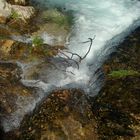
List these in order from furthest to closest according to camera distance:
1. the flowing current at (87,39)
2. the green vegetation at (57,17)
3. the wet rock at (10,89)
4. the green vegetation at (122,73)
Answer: the green vegetation at (57,17) < the flowing current at (87,39) < the green vegetation at (122,73) < the wet rock at (10,89)

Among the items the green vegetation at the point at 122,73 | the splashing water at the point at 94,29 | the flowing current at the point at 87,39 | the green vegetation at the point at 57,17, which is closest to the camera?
the green vegetation at the point at 122,73

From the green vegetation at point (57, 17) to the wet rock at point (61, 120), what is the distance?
432 centimetres

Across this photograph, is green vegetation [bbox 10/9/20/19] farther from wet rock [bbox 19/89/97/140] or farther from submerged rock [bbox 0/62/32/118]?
wet rock [bbox 19/89/97/140]

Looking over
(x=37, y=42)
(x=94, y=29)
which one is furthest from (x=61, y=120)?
(x=94, y=29)

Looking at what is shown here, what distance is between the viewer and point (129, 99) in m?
6.10

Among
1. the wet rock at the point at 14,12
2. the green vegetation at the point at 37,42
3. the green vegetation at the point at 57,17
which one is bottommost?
the green vegetation at the point at 57,17

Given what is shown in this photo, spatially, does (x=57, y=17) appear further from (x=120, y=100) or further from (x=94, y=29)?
(x=120, y=100)

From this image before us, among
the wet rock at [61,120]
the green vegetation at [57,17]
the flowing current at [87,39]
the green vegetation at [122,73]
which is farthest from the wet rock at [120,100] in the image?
the green vegetation at [57,17]

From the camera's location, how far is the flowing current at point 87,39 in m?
7.11

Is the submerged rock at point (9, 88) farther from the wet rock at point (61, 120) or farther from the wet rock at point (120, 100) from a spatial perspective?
the wet rock at point (120, 100)

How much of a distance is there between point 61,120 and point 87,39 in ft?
14.3

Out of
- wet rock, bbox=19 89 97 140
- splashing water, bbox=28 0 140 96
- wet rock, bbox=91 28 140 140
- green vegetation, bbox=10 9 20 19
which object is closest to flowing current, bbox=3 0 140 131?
splashing water, bbox=28 0 140 96

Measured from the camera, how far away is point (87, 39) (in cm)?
949

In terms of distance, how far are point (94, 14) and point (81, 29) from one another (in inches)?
47.6
